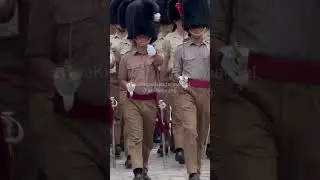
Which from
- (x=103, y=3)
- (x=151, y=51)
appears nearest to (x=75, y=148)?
(x=103, y=3)

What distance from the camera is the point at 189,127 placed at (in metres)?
7.59

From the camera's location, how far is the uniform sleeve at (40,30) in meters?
3.21

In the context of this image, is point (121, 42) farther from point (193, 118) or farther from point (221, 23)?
point (221, 23)

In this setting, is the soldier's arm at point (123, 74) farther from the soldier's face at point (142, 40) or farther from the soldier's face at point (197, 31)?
the soldier's face at point (197, 31)

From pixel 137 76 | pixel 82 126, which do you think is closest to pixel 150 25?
pixel 137 76

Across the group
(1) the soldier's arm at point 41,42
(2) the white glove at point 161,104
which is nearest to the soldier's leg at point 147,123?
(2) the white glove at point 161,104

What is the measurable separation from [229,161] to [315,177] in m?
0.34

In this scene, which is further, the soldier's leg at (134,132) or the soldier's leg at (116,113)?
the soldier's leg at (116,113)

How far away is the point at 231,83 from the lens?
3246mm

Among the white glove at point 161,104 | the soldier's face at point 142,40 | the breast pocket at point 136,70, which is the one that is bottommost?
the white glove at point 161,104

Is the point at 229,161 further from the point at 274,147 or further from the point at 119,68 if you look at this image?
the point at 119,68

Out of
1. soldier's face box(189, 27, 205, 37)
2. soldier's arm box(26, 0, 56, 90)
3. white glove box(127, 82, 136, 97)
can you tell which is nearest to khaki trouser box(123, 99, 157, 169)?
white glove box(127, 82, 136, 97)

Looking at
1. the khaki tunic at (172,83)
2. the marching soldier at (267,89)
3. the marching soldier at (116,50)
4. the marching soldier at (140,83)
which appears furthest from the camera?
the marching soldier at (116,50)

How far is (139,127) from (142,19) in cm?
103
